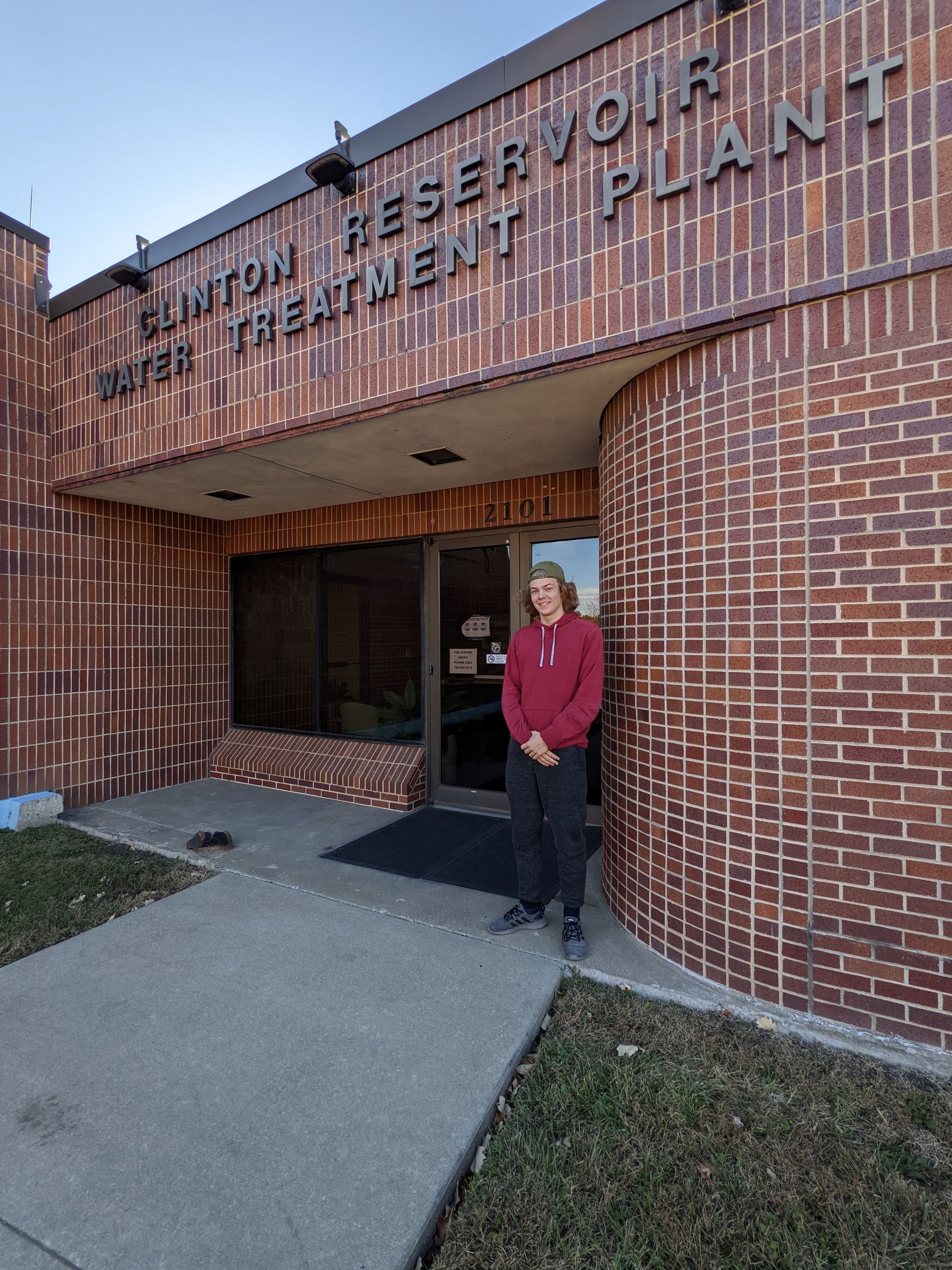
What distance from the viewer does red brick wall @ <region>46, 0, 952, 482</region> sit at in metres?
2.37

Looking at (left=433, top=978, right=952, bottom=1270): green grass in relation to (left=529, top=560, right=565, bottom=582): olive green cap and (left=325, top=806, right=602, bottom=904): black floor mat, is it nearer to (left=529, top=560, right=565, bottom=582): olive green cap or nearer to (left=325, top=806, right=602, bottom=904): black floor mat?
(left=325, top=806, right=602, bottom=904): black floor mat

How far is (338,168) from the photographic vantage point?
3.83 m

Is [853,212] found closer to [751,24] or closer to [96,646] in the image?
[751,24]

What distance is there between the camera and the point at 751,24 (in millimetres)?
2631

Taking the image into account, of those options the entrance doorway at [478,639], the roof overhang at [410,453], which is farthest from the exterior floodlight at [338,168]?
the entrance doorway at [478,639]

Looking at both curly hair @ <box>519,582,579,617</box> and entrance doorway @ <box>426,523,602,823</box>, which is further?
entrance doorway @ <box>426,523,602,823</box>

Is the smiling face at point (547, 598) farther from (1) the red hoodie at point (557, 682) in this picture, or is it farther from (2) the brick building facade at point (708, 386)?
(2) the brick building facade at point (708, 386)

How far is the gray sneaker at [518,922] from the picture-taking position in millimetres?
3193

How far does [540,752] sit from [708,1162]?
1.63 m

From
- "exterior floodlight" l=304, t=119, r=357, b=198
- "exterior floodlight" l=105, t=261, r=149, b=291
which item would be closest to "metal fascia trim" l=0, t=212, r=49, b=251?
"exterior floodlight" l=105, t=261, r=149, b=291

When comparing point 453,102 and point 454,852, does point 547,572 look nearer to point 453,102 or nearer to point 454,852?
point 454,852

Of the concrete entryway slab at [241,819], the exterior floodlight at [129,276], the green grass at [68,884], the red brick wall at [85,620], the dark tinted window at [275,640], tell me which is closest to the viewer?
the green grass at [68,884]

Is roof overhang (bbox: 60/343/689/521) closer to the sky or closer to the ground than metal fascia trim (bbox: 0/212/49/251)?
closer to the ground

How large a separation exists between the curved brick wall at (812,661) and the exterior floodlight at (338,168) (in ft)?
8.54
